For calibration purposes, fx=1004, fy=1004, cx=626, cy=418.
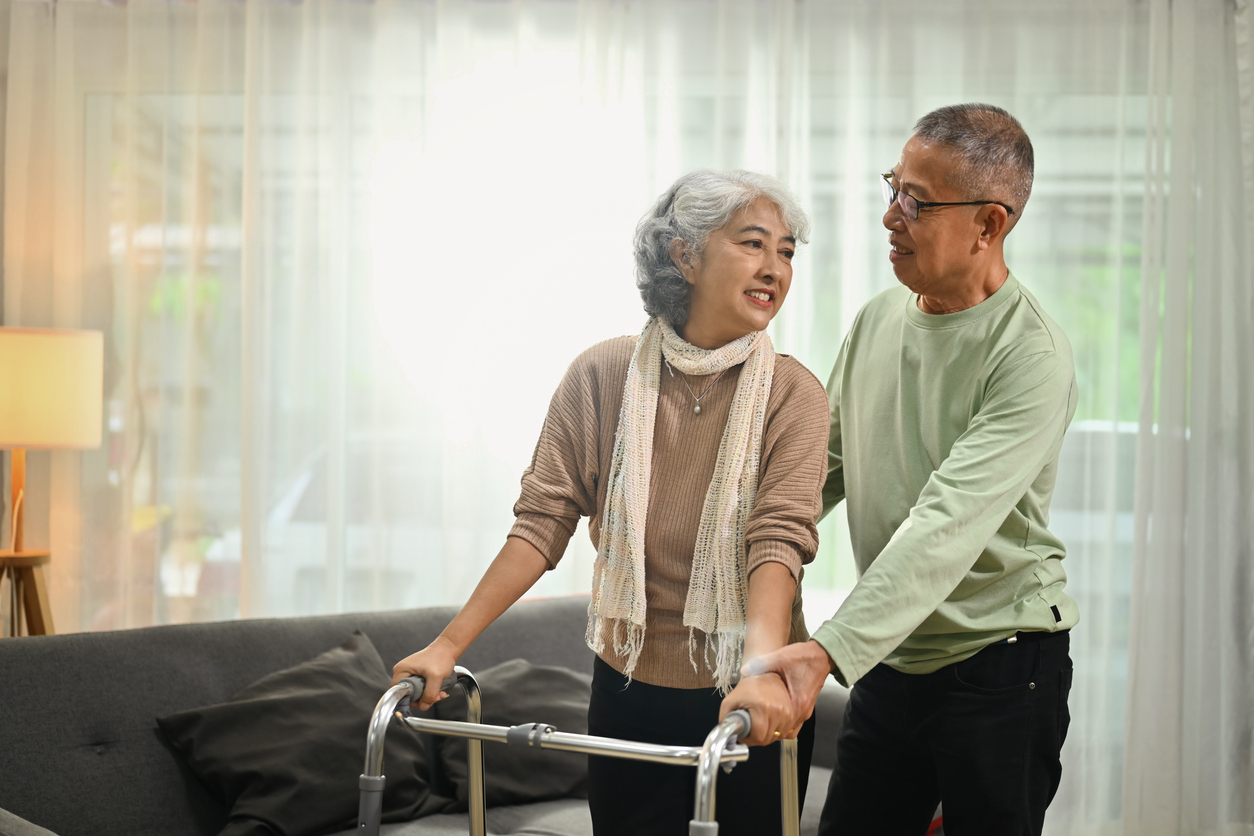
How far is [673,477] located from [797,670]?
1.13 ft

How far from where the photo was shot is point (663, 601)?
1415mm

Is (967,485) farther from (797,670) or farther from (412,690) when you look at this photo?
(412,690)

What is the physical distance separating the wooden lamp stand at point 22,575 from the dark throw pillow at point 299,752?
1.08 metres

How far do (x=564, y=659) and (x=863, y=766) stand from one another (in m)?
1.40

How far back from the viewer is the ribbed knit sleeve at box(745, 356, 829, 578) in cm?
133

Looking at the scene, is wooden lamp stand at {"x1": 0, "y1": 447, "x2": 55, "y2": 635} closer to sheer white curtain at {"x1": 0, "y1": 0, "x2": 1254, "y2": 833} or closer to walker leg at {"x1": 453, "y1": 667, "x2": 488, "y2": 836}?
sheer white curtain at {"x1": 0, "y1": 0, "x2": 1254, "y2": 833}

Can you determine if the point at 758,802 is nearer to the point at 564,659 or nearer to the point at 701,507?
the point at 701,507

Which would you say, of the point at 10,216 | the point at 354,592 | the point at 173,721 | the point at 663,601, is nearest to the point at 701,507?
the point at 663,601

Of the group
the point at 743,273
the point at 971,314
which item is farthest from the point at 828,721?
the point at 743,273

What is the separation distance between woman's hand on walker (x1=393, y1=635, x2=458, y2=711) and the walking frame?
0.01 meters

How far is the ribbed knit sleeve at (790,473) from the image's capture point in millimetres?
1335

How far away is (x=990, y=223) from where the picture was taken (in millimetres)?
1627

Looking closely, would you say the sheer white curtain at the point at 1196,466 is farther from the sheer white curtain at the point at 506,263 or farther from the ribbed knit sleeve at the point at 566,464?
the ribbed knit sleeve at the point at 566,464

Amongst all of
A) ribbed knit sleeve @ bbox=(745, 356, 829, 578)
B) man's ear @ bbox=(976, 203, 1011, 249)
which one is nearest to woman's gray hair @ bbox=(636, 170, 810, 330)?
ribbed knit sleeve @ bbox=(745, 356, 829, 578)
